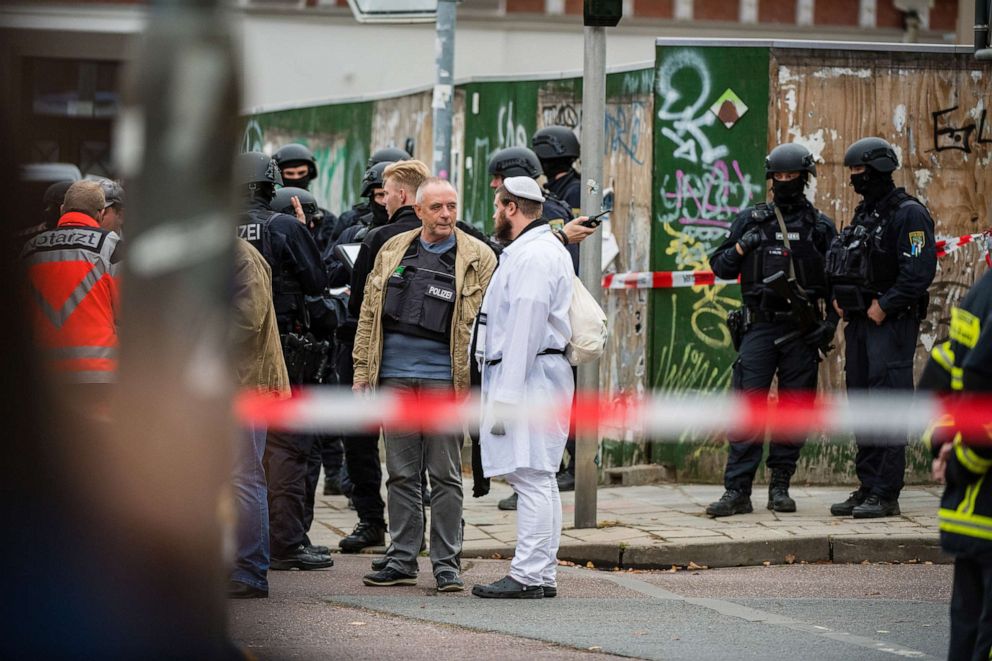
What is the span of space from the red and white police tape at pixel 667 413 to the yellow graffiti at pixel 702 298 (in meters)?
0.41

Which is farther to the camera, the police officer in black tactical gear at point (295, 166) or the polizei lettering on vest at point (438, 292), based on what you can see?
the police officer in black tactical gear at point (295, 166)

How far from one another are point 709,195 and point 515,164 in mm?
1936

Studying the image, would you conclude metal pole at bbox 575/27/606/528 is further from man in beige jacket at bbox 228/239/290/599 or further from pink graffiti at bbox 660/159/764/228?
man in beige jacket at bbox 228/239/290/599

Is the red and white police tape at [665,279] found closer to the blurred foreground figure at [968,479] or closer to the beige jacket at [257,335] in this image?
the beige jacket at [257,335]

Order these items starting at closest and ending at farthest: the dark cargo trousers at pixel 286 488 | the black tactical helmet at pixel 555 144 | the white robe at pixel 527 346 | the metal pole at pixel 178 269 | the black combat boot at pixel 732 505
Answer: the metal pole at pixel 178 269 → the white robe at pixel 527 346 → the dark cargo trousers at pixel 286 488 → the black combat boot at pixel 732 505 → the black tactical helmet at pixel 555 144

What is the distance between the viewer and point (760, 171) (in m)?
10.8

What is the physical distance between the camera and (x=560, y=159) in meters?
10.4

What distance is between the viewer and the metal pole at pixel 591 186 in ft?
28.8

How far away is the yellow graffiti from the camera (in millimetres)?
10844

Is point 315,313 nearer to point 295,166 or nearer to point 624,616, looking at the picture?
point 295,166

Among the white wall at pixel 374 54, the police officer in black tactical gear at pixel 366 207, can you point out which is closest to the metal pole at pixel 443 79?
the police officer in black tactical gear at pixel 366 207

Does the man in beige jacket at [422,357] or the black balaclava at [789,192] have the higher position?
the black balaclava at [789,192]

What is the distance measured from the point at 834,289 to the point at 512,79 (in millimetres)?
4177

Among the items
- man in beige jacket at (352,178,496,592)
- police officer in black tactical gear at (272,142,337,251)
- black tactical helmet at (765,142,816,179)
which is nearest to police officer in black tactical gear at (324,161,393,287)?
police officer in black tactical gear at (272,142,337,251)
